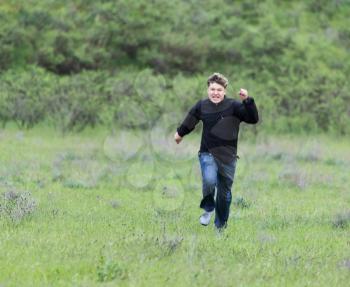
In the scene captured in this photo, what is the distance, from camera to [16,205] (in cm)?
1000

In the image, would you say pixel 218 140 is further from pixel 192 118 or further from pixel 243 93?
pixel 243 93

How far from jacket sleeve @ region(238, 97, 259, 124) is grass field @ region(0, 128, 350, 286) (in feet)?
5.07

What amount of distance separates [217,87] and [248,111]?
57 cm

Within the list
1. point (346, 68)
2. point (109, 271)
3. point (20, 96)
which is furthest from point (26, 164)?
point (346, 68)

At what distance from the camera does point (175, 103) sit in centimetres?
2956

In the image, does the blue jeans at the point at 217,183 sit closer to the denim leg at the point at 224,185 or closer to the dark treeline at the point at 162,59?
the denim leg at the point at 224,185

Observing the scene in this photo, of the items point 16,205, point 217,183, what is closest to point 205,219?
point 217,183

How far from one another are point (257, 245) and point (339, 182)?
7.96m

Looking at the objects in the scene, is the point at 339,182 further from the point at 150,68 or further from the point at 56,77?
the point at 150,68

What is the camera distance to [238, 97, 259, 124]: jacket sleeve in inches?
363

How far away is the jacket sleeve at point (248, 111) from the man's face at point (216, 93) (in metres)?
0.30

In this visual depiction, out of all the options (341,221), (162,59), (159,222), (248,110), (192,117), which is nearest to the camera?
(248,110)

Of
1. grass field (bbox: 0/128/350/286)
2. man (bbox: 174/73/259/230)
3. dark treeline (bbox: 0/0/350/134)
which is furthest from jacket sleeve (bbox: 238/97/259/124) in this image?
dark treeline (bbox: 0/0/350/134)

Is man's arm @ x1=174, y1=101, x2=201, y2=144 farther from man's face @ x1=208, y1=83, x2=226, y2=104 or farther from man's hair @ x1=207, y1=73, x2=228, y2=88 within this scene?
man's hair @ x1=207, y1=73, x2=228, y2=88
